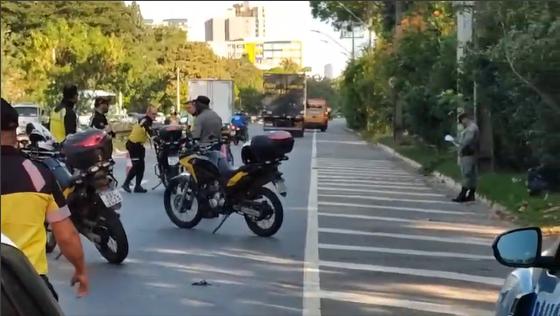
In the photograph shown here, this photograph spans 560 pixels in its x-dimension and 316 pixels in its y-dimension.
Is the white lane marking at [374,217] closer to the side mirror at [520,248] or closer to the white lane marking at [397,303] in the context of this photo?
the white lane marking at [397,303]

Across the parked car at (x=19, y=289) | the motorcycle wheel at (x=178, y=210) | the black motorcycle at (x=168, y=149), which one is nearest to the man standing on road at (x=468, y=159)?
the black motorcycle at (x=168, y=149)

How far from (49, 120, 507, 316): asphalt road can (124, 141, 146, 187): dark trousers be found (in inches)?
32.4

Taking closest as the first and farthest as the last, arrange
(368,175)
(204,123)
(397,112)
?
(204,123), (368,175), (397,112)

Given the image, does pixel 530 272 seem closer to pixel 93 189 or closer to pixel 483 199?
pixel 93 189

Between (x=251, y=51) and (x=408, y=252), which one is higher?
(x=251, y=51)

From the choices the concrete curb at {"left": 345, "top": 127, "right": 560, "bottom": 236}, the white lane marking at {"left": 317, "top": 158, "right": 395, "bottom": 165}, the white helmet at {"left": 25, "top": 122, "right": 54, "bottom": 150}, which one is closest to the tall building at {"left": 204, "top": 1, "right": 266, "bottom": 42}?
the white helmet at {"left": 25, "top": 122, "right": 54, "bottom": 150}

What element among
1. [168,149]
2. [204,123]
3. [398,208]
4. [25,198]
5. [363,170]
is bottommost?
[363,170]

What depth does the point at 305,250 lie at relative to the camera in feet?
38.3

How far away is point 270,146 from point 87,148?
328 cm

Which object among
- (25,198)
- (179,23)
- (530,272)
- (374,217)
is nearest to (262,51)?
(179,23)

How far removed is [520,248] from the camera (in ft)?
13.8

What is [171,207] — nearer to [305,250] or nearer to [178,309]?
[305,250]

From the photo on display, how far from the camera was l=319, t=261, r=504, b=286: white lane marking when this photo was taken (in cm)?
986

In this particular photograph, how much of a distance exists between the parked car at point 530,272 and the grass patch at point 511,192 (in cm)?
819
